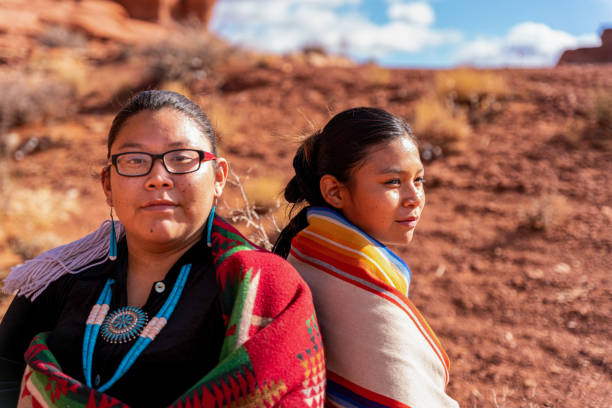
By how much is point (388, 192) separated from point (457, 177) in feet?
18.1

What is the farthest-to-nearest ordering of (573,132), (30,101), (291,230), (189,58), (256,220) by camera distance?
(189,58)
(30,101)
(573,132)
(256,220)
(291,230)

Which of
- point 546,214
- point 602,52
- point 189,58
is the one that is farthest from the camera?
point 602,52

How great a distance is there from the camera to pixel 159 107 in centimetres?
167

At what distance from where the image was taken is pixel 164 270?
1693mm

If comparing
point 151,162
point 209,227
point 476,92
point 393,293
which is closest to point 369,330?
point 393,293

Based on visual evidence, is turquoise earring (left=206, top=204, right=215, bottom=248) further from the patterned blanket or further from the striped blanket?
the striped blanket

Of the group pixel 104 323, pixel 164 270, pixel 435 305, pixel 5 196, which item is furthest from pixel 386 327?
pixel 5 196

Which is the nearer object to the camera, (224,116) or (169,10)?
(224,116)

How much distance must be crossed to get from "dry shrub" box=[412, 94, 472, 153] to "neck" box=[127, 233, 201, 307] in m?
6.40

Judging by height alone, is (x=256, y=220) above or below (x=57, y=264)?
below

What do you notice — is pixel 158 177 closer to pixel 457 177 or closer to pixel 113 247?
pixel 113 247

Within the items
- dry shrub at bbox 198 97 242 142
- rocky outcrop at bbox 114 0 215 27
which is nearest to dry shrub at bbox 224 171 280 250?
dry shrub at bbox 198 97 242 142

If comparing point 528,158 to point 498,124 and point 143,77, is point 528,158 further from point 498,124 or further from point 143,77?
point 143,77

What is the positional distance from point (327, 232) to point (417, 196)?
37cm
